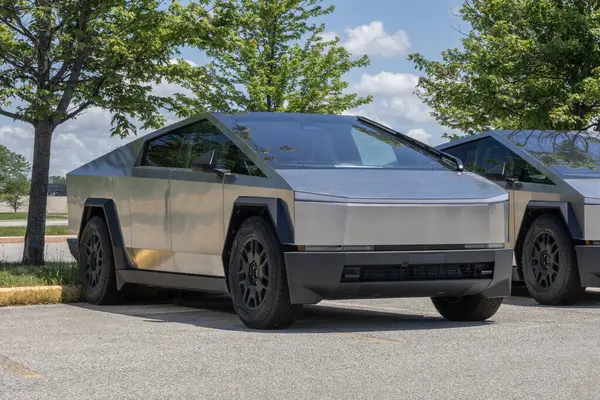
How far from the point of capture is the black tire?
25.9 ft

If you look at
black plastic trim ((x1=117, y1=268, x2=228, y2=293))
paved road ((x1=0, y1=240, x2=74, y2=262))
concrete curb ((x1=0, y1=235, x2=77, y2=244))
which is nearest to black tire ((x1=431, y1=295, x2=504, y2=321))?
black plastic trim ((x1=117, y1=268, x2=228, y2=293))

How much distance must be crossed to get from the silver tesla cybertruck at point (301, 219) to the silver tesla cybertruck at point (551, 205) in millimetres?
1640

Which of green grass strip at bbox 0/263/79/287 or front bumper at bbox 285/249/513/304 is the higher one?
front bumper at bbox 285/249/513/304

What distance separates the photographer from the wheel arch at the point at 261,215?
7020 millimetres

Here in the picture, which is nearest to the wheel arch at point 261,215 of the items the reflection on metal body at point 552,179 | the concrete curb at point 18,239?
the reflection on metal body at point 552,179

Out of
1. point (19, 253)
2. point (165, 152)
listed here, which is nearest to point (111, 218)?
point (165, 152)

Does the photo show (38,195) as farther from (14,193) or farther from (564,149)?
(14,193)

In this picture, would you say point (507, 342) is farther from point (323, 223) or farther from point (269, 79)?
point (269, 79)

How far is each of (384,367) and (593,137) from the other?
6.33 m

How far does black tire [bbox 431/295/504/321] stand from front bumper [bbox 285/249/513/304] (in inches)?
14.4

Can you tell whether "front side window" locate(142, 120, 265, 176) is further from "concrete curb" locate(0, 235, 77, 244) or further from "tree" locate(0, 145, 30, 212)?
"tree" locate(0, 145, 30, 212)

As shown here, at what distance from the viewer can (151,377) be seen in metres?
5.42

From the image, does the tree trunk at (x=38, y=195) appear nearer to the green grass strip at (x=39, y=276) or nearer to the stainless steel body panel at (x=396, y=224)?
the green grass strip at (x=39, y=276)

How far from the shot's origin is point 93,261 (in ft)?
31.9
